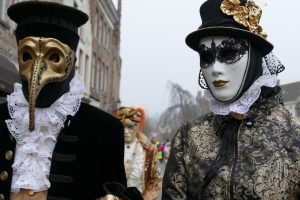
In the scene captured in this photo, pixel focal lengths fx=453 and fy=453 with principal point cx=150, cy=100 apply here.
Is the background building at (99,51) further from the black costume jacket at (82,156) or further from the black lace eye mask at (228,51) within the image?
the black lace eye mask at (228,51)

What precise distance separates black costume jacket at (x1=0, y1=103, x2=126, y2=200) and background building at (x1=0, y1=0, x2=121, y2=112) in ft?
40.1

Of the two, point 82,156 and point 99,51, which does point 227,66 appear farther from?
point 99,51

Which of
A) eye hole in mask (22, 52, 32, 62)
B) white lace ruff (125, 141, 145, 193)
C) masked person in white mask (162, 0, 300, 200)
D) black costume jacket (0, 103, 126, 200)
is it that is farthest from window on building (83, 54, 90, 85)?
masked person in white mask (162, 0, 300, 200)

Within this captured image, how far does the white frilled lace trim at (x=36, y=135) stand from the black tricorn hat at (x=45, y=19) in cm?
39

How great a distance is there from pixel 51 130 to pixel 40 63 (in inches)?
17.3

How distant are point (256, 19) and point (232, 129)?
2.37 ft

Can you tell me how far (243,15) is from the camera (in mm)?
2861

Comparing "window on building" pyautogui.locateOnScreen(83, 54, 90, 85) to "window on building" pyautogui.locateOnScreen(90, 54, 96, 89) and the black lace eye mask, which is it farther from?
the black lace eye mask

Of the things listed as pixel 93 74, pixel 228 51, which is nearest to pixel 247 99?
pixel 228 51

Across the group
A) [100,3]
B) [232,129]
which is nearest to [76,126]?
[232,129]

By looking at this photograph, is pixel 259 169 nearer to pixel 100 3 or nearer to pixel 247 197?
pixel 247 197

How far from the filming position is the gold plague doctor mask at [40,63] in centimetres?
281

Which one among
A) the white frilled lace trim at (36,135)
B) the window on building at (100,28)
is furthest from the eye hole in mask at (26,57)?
the window on building at (100,28)

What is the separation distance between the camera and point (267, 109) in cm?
280
